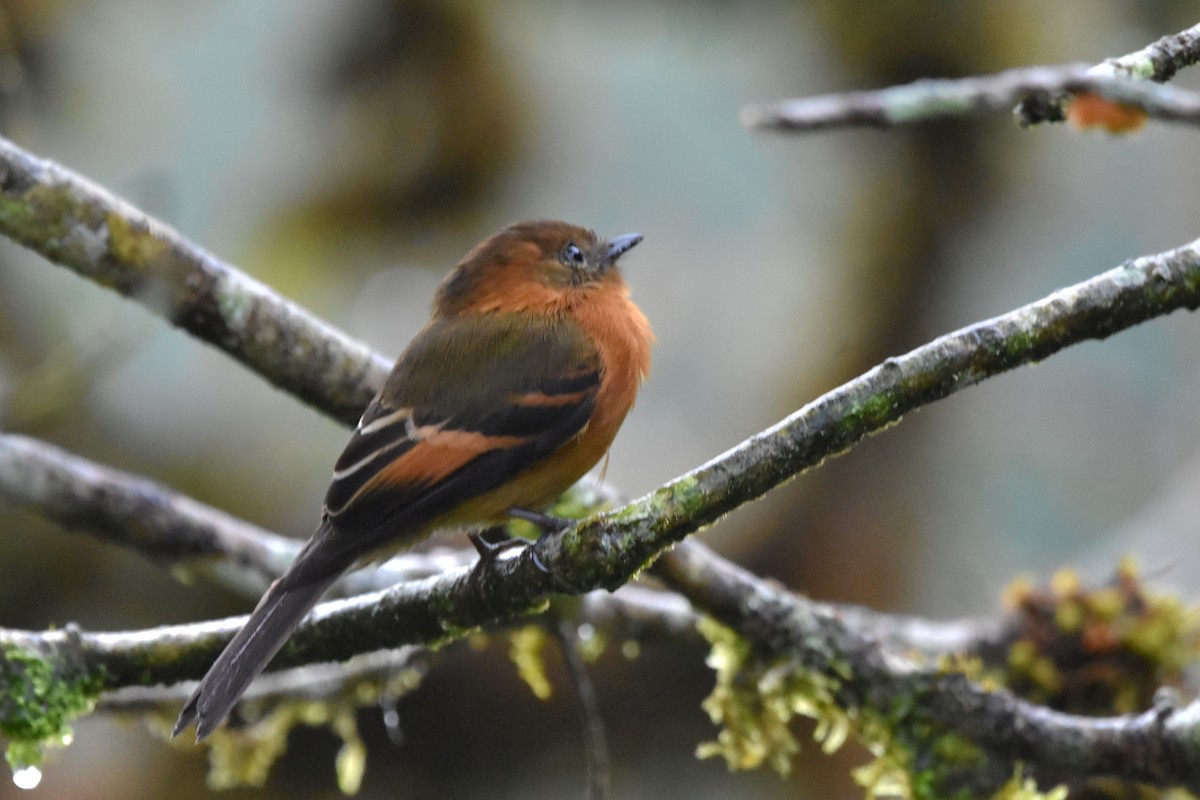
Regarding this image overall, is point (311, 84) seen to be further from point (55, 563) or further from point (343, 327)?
point (55, 563)

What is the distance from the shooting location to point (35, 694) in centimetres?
275

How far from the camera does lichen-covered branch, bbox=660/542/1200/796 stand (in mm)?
2994

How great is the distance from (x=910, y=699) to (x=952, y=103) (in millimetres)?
1505

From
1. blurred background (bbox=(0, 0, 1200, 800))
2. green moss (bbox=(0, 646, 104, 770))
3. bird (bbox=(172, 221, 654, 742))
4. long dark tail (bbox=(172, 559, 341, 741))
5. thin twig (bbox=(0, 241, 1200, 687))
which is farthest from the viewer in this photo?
blurred background (bbox=(0, 0, 1200, 800))

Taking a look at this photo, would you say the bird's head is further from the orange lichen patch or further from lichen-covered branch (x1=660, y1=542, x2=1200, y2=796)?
the orange lichen patch

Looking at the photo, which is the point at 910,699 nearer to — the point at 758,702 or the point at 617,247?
the point at 758,702

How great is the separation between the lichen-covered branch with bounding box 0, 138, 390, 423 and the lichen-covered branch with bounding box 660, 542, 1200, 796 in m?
1.07

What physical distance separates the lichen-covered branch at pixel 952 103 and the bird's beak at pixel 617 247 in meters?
0.99

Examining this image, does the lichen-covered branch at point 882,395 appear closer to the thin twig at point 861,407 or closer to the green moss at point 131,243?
the thin twig at point 861,407

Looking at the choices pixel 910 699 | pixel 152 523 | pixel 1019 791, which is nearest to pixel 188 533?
pixel 152 523

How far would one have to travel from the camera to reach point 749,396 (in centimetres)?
669

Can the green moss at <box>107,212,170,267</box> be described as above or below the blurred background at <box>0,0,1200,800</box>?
below

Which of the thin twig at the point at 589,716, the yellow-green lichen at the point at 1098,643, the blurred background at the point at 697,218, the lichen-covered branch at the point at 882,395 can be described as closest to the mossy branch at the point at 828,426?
the lichen-covered branch at the point at 882,395

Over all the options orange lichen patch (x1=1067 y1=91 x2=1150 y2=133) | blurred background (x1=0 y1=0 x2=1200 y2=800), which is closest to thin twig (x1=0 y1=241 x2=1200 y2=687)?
orange lichen patch (x1=1067 y1=91 x2=1150 y2=133)
